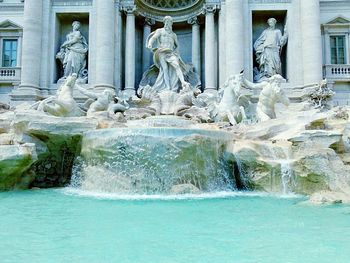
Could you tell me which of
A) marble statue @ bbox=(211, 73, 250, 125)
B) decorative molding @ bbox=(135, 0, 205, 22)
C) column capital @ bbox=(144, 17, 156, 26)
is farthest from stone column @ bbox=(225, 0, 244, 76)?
column capital @ bbox=(144, 17, 156, 26)

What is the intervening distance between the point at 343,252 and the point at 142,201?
14.9ft

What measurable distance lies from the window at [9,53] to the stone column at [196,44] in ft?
32.8

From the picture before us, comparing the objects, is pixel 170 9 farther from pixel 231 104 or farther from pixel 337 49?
pixel 337 49

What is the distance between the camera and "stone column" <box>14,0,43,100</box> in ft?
60.3

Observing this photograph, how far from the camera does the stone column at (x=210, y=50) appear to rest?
1880 centimetres

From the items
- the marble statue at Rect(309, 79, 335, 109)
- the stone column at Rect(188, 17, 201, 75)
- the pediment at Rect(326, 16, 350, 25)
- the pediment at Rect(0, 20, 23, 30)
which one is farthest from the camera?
the pediment at Rect(0, 20, 23, 30)

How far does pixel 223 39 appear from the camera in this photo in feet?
62.2

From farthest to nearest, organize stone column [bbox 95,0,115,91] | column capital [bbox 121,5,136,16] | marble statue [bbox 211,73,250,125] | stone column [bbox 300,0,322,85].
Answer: column capital [bbox 121,5,136,16] → stone column [bbox 95,0,115,91] → stone column [bbox 300,0,322,85] → marble statue [bbox 211,73,250,125]

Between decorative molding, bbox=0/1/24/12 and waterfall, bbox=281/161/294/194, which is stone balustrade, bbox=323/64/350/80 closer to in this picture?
waterfall, bbox=281/161/294/194

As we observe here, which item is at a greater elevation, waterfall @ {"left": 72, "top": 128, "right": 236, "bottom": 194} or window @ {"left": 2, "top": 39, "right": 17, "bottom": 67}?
window @ {"left": 2, "top": 39, "right": 17, "bottom": 67}

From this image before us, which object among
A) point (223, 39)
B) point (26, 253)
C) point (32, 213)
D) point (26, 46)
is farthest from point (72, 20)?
point (26, 253)

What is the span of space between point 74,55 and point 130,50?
9.87ft

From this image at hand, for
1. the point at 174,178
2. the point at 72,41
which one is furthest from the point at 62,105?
the point at 72,41

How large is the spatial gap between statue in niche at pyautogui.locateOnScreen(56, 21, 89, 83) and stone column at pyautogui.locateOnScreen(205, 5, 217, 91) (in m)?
6.46
